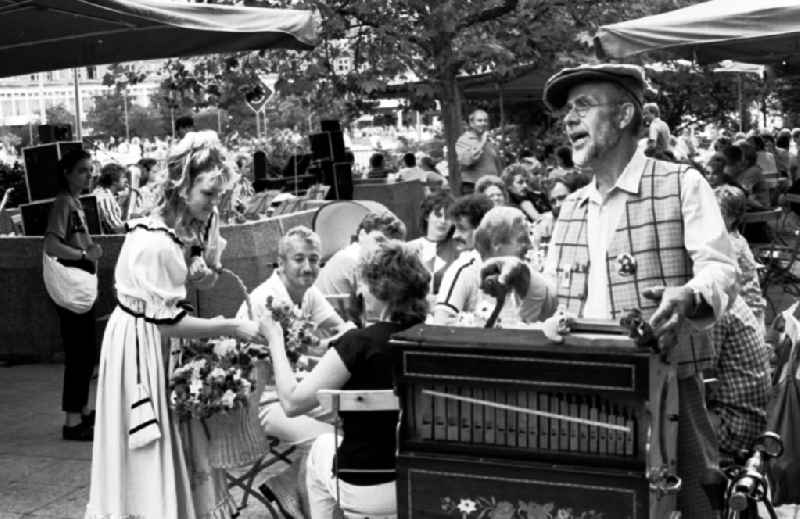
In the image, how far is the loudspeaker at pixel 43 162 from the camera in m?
9.57

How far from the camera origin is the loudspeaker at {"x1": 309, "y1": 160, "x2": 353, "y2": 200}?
1598cm

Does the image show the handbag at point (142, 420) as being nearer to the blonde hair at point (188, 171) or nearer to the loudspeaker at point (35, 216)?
the blonde hair at point (188, 171)

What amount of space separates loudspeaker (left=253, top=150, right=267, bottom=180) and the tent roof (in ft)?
31.4

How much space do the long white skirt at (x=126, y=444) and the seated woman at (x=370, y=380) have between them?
783 mm

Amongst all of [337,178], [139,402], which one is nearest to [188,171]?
[139,402]

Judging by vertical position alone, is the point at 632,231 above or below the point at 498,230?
above

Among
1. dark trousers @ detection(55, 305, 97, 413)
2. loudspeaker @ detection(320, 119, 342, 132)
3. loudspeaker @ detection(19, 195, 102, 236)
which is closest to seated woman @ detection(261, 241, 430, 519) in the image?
dark trousers @ detection(55, 305, 97, 413)

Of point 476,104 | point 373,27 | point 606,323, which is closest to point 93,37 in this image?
point 373,27

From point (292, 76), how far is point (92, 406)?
19.6 feet

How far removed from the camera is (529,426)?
114 inches

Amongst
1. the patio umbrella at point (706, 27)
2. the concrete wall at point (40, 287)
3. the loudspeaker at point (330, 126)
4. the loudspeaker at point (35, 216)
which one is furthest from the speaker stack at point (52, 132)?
the patio umbrella at point (706, 27)

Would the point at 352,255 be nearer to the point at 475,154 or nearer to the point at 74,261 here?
the point at 74,261

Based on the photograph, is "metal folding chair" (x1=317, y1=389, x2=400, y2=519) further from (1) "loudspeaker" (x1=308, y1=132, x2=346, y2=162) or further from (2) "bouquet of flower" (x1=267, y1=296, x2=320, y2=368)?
(1) "loudspeaker" (x1=308, y1=132, x2=346, y2=162)

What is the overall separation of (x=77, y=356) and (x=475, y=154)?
19.2 feet
